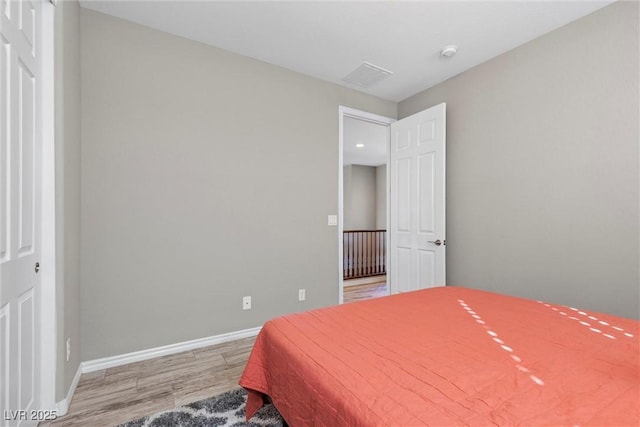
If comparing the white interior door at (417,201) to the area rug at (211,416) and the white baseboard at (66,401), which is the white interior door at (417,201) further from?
the white baseboard at (66,401)

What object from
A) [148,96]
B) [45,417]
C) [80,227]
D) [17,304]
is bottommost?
[45,417]

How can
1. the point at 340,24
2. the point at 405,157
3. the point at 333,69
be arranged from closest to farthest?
the point at 340,24 < the point at 333,69 < the point at 405,157

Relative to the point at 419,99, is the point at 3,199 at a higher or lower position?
lower

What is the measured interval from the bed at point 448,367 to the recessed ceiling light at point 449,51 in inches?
88.4

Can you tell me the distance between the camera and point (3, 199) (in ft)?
3.94

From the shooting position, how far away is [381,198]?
8.45 m

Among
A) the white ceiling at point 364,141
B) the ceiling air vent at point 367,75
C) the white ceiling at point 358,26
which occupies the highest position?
the white ceiling at point 358,26

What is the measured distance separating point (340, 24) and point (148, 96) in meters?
1.66

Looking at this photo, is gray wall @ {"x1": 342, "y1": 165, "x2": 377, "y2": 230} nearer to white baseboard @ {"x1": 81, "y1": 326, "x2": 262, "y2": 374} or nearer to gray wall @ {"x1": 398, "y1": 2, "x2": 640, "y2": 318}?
gray wall @ {"x1": 398, "y1": 2, "x2": 640, "y2": 318}

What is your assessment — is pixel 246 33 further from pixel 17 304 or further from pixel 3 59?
pixel 17 304

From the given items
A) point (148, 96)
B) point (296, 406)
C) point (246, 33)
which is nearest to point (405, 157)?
point (246, 33)

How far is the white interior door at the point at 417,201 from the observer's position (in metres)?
3.12

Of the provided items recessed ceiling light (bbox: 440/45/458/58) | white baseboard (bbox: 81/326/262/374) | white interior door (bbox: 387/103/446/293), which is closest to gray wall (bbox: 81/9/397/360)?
white baseboard (bbox: 81/326/262/374)

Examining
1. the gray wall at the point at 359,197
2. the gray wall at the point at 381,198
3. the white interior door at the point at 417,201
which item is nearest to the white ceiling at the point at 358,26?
the white interior door at the point at 417,201
